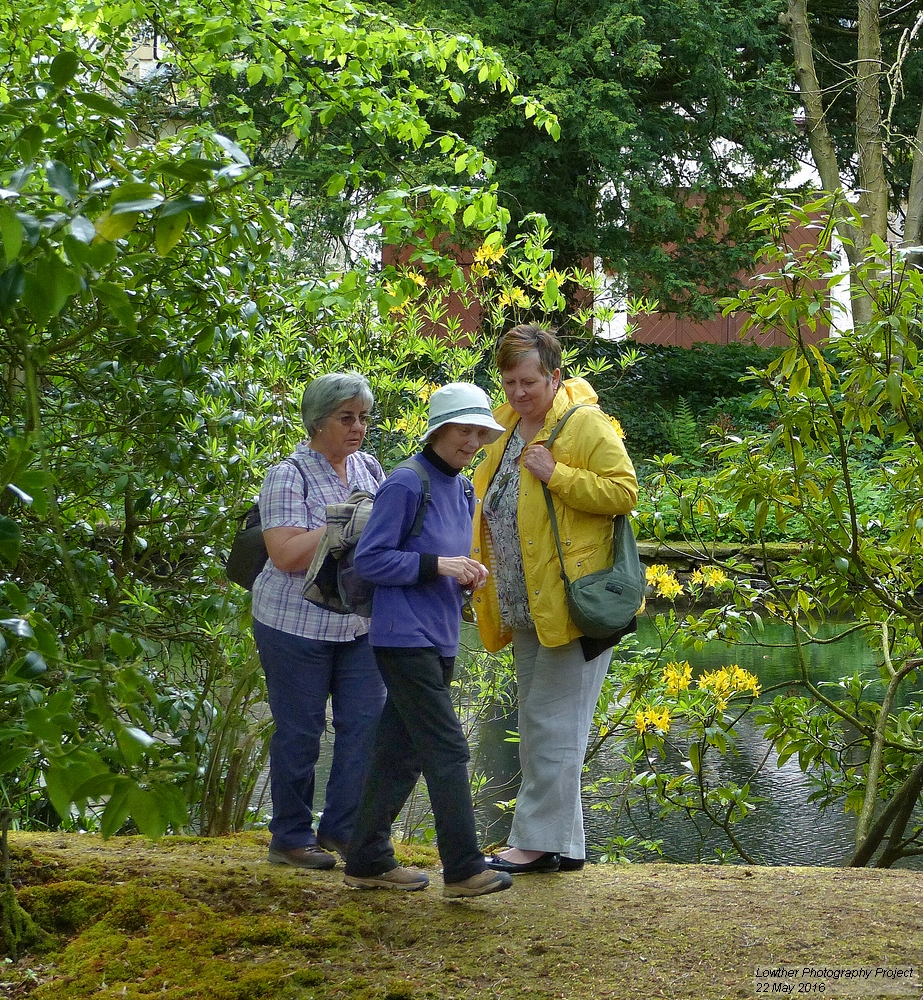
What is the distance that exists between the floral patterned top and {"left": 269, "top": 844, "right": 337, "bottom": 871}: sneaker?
3.11 ft

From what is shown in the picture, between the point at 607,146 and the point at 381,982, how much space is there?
15438mm

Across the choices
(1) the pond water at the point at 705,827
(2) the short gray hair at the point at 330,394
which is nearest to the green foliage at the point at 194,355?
(2) the short gray hair at the point at 330,394

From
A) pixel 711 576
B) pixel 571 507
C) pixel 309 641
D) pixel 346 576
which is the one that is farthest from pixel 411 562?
pixel 711 576

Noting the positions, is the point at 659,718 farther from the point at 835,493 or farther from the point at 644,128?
the point at 644,128

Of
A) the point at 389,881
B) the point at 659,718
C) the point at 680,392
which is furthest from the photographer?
the point at 680,392

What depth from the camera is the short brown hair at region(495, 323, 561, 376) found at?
3555 millimetres

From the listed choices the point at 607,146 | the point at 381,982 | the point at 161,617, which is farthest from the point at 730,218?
the point at 381,982

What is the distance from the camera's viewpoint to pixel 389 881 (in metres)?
3.29

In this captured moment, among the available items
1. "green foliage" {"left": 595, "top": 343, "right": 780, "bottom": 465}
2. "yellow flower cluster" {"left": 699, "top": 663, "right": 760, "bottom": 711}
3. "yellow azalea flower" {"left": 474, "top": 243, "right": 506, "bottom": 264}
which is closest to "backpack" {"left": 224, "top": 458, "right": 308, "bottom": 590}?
"yellow azalea flower" {"left": 474, "top": 243, "right": 506, "bottom": 264}

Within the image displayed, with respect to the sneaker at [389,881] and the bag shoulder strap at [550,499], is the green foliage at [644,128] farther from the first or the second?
the sneaker at [389,881]

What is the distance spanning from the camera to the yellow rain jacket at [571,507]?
345 cm

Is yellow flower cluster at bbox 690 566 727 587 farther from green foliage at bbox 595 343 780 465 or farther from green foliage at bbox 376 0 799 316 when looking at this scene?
green foliage at bbox 595 343 780 465

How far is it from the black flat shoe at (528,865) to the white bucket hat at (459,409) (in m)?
1.40

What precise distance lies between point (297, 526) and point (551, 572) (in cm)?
81
